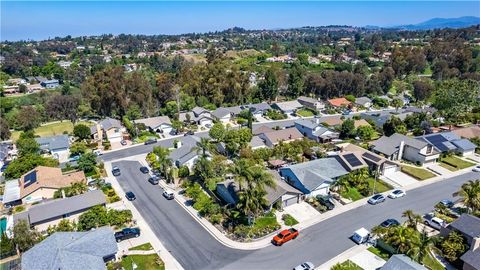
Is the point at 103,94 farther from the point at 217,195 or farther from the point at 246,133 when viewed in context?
the point at 217,195

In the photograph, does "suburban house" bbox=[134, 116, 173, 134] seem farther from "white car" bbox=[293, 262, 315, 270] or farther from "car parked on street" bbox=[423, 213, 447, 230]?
"car parked on street" bbox=[423, 213, 447, 230]

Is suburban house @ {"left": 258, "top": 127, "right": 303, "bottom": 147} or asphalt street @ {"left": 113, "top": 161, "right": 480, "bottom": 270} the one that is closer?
asphalt street @ {"left": 113, "top": 161, "right": 480, "bottom": 270}

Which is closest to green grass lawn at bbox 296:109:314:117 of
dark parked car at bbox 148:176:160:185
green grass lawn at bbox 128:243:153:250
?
dark parked car at bbox 148:176:160:185

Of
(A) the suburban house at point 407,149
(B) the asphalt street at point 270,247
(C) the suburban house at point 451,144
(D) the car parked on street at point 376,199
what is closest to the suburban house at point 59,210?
(B) the asphalt street at point 270,247

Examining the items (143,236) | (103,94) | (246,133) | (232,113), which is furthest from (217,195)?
(103,94)

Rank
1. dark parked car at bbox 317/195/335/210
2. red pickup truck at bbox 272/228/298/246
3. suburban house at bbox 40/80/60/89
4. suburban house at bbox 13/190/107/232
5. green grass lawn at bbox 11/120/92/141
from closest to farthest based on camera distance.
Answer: red pickup truck at bbox 272/228/298/246 → suburban house at bbox 13/190/107/232 → dark parked car at bbox 317/195/335/210 → green grass lawn at bbox 11/120/92/141 → suburban house at bbox 40/80/60/89

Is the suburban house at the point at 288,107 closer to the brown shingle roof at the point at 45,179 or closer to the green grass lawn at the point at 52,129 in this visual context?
the green grass lawn at the point at 52,129

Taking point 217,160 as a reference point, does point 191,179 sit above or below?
below
